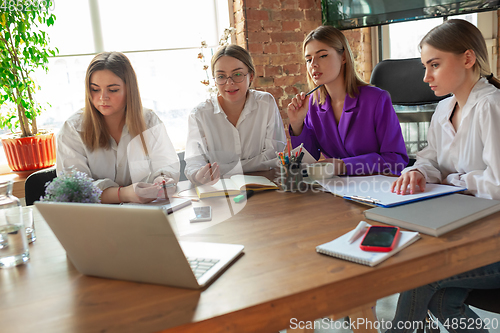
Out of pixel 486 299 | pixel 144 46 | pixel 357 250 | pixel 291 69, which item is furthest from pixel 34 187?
pixel 291 69

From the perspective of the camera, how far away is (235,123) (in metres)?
2.07

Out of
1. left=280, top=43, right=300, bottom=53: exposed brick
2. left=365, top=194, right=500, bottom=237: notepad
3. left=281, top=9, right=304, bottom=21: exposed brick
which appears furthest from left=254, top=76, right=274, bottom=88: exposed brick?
left=365, top=194, right=500, bottom=237: notepad

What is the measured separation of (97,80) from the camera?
1628 millimetres

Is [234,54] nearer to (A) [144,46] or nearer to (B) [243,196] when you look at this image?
(B) [243,196]

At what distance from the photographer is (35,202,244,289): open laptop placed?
0.65 metres

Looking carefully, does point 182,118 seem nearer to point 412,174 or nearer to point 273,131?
point 273,131

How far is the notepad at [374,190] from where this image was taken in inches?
42.4

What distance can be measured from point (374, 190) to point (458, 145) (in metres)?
0.39

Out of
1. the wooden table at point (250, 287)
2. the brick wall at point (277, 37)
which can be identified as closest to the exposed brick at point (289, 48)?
the brick wall at point (277, 37)

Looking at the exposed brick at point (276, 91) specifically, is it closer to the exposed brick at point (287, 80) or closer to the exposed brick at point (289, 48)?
the exposed brick at point (287, 80)

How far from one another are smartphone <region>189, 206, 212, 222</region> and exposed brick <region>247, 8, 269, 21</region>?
7.16 ft

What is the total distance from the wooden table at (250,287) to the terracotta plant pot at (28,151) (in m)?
1.61

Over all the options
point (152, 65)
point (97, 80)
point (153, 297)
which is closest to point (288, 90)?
point (152, 65)

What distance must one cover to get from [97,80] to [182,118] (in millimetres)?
1644
